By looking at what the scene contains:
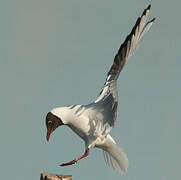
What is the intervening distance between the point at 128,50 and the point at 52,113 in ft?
3.69

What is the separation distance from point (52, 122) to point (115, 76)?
0.90 meters

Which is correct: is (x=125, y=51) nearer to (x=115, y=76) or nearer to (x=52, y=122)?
(x=115, y=76)

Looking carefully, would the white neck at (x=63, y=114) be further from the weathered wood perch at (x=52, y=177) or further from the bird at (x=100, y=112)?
the weathered wood perch at (x=52, y=177)

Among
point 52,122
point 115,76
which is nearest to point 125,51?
point 115,76

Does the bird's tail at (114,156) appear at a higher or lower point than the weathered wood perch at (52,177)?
higher

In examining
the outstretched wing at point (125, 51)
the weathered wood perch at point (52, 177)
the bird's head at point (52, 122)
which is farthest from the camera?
the bird's head at point (52, 122)

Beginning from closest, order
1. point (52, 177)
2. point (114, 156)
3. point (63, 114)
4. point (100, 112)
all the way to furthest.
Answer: point (52, 177), point (63, 114), point (100, 112), point (114, 156)

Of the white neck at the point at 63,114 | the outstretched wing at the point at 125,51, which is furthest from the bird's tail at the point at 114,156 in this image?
the outstretched wing at the point at 125,51

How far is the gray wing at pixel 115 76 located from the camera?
4594mm

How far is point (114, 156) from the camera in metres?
5.21

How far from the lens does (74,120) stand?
472 cm

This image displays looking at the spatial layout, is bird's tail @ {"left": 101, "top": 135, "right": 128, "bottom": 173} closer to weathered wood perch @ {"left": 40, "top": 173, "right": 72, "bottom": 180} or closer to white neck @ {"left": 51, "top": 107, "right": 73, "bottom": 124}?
white neck @ {"left": 51, "top": 107, "right": 73, "bottom": 124}

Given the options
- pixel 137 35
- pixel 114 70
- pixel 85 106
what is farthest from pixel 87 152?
pixel 137 35

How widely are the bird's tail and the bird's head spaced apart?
2.21 feet
